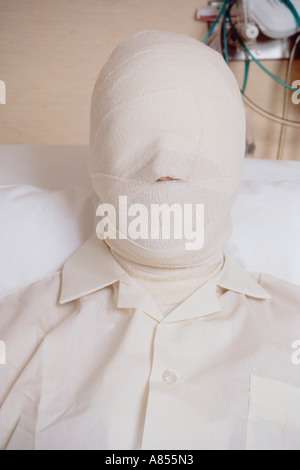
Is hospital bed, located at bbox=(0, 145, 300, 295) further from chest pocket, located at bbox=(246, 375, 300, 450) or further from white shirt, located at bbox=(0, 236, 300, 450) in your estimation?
chest pocket, located at bbox=(246, 375, 300, 450)

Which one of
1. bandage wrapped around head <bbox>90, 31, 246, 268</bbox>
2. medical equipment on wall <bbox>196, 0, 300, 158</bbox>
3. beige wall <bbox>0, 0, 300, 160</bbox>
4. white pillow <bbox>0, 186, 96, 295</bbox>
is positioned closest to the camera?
bandage wrapped around head <bbox>90, 31, 246, 268</bbox>

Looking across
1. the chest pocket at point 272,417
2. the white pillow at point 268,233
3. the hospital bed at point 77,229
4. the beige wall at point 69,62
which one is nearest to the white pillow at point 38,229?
the hospital bed at point 77,229

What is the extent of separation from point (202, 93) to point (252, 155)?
1070mm

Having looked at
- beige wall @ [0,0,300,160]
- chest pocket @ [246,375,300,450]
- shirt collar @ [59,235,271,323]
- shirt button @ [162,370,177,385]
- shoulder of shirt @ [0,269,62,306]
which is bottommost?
chest pocket @ [246,375,300,450]

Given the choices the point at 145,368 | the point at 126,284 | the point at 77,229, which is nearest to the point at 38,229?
the point at 77,229

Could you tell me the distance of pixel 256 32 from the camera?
144cm

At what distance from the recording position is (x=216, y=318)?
0.81 meters

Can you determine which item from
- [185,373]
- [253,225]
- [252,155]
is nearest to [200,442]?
[185,373]

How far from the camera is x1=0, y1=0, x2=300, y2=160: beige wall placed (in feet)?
5.37

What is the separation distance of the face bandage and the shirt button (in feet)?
0.59

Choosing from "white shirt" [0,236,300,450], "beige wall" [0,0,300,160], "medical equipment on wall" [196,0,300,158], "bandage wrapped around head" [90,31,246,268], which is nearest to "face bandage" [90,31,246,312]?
"bandage wrapped around head" [90,31,246,268]

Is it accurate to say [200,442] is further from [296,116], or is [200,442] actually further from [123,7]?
[123,7]

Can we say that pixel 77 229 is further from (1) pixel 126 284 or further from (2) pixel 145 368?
(2) pixel 145 368

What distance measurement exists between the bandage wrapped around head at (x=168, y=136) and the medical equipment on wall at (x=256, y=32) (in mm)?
800
